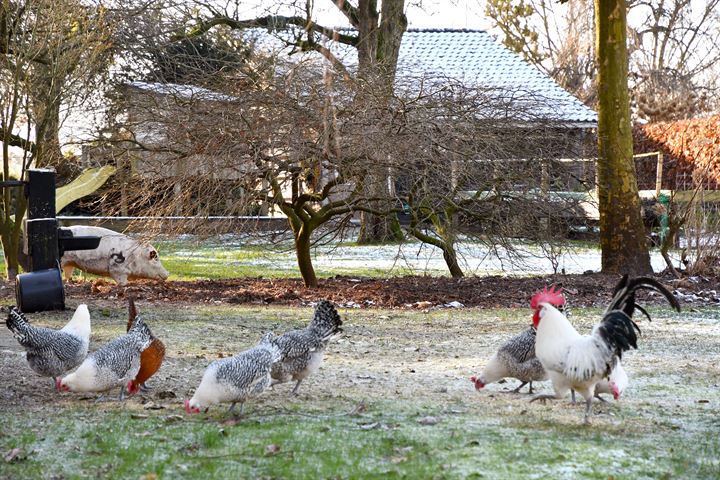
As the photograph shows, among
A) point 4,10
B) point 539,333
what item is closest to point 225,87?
point 4,10

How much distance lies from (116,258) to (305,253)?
332cm

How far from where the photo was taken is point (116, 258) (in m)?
16.5

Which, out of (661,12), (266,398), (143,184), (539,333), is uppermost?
(661,12)

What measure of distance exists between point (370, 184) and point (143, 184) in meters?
3.80

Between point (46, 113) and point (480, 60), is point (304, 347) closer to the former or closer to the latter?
point (46, 113)

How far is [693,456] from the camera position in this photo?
5828 millimetres

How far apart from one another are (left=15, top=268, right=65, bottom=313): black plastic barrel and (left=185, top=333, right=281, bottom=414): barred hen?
5.81 meters

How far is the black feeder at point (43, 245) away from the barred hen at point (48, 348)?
338cm

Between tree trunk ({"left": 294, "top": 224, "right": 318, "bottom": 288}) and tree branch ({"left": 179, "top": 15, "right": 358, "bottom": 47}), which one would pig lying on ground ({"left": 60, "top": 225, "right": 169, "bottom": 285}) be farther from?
tree branch ({"left": 179, "top": 15, "right": 358, "bottom": 47})

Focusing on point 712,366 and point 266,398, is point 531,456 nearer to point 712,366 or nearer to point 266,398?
point 266,398

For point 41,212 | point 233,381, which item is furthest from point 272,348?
point 41,212

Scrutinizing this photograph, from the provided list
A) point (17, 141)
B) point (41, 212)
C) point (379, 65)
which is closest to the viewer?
point (41, 212)

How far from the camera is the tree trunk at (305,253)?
623 inches

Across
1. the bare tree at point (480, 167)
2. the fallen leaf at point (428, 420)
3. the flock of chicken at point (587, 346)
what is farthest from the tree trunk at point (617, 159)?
the fallen leaf at point (428, 420)
